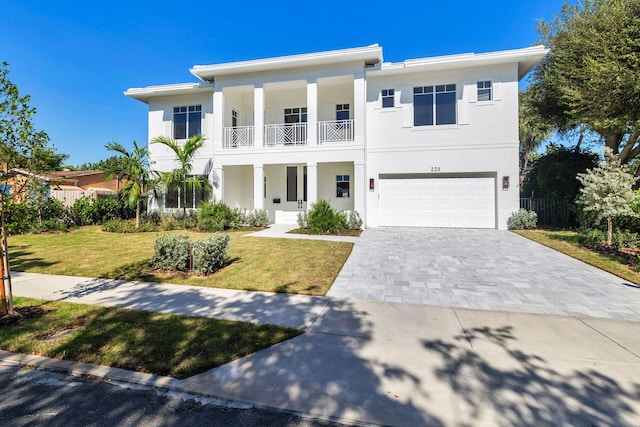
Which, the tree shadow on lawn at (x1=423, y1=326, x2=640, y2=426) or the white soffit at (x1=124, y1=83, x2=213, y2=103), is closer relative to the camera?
the tree shadow on lawn at (x1=423, y1=326, x2=640, y2=426)

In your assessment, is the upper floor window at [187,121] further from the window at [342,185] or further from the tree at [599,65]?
the tree at [599,65]

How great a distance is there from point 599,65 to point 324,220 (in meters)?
10.9

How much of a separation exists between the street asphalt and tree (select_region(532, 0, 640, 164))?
7339mm

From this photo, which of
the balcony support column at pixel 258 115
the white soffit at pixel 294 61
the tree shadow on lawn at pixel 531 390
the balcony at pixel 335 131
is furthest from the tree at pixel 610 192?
the balcony support column at pixel 258 115

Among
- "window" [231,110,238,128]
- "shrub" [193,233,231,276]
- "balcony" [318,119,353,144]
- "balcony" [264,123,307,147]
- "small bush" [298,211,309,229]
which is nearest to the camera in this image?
"shrub" [193,233,231,276]

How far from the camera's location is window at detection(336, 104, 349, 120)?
53.0 feet

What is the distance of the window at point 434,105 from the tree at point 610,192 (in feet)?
20.1

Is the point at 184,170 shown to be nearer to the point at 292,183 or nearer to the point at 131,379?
the point at 292,183

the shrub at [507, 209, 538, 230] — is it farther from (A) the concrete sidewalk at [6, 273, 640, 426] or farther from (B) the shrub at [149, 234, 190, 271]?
(B) the shrub at [149, 234, 190, 271]

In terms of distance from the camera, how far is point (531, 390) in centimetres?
274

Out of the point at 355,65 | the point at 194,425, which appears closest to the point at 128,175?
the point at 355,65

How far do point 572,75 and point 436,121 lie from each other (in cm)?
524

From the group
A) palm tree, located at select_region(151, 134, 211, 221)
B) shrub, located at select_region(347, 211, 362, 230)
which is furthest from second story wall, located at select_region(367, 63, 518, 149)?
palm tree, located at select_region(151, 134, 211, 221)

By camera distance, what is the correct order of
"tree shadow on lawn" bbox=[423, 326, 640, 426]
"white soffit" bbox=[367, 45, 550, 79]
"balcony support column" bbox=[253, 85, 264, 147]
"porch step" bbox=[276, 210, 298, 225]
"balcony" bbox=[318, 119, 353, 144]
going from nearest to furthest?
1. "tree shadow on lawn" bbox=[423, 326, 640, 426]
2. "white soffit" bbox=[367, 45, 550, 79]
3. "balcony" bbox=[318, 119, 353, 144]
4. "balcony support column" bbox=[253, 85, 264, 147]
5. "porch step" bbox=[276, 210, 298, 225]
